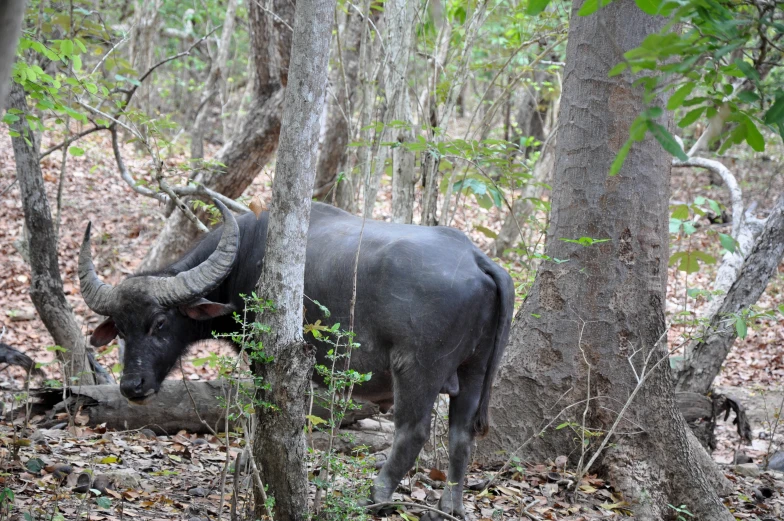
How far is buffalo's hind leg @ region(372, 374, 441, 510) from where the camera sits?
13.7 ft

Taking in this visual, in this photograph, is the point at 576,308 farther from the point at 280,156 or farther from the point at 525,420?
the point at 280,156

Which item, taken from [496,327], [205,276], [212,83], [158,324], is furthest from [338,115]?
[496,327]

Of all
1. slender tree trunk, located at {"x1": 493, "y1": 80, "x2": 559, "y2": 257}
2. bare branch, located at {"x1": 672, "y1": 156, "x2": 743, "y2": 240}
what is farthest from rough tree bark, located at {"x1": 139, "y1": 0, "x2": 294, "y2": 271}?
bare branch, located at {"x1": 672, "y1": 156, "x2": 743, "y2": 240}

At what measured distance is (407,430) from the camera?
4199 millimetres

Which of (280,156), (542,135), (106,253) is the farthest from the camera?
(542,135)

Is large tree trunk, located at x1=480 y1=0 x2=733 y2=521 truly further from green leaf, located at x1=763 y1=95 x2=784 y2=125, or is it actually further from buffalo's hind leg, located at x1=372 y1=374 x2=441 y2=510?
green leaf, located at x1=763 y1=95 x2=784 y2=125

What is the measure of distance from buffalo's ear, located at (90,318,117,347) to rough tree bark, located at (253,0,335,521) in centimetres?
246

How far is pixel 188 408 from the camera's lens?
18.4ft

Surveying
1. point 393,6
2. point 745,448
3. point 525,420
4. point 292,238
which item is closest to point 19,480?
point 292,238

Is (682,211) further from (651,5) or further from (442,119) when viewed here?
(651,5)

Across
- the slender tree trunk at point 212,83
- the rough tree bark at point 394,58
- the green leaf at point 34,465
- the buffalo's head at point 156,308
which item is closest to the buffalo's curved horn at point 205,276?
the buffalo's head at point 156,308

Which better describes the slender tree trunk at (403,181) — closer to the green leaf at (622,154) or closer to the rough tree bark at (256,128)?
the rough tree bark at (256,128)

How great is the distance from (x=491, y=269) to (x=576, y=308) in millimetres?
1067

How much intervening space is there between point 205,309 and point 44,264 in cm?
190
